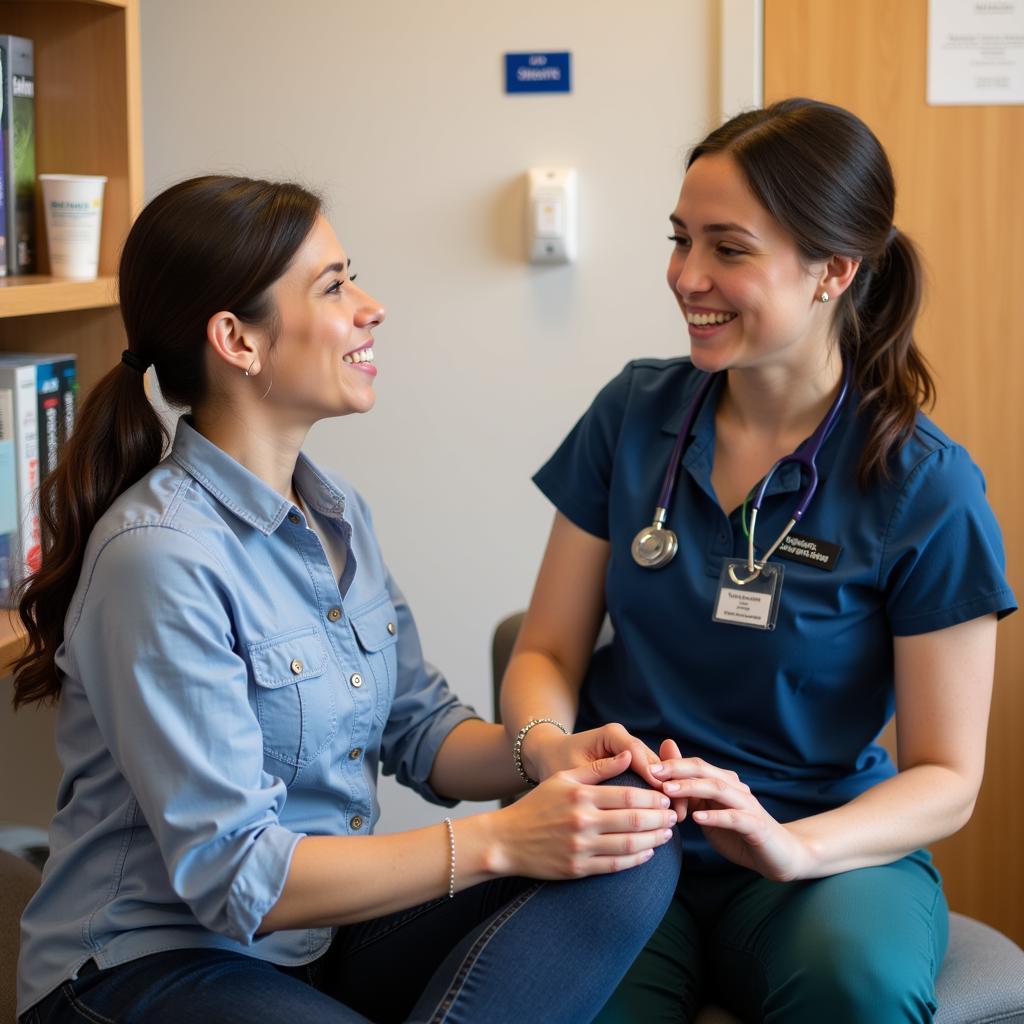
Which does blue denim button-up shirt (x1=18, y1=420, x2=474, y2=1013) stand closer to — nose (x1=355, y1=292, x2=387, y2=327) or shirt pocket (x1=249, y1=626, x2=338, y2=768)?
shirt pocket (x1=249, y1=626, x2=338, y2=768)

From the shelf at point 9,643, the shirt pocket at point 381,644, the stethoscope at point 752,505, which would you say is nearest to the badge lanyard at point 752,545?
the stethoscope at point 752,505

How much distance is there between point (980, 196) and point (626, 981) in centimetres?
164

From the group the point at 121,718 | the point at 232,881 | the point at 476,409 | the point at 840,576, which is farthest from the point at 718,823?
the point at 476,409

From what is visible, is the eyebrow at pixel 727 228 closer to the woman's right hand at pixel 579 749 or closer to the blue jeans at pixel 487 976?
the woman's right hand at pixel 579 749

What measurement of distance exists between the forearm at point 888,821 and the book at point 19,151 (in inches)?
54.5

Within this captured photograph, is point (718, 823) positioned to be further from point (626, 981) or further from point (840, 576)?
point (840, 576)

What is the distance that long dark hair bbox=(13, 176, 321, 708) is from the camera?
54.4 inches

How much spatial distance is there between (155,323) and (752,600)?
741 millimetres

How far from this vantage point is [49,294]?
1836 millimetres

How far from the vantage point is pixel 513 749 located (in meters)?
1.57

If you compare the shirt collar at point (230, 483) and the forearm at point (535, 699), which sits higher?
the shirt collar at point (230, 483)

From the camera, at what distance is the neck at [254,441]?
1.45 m

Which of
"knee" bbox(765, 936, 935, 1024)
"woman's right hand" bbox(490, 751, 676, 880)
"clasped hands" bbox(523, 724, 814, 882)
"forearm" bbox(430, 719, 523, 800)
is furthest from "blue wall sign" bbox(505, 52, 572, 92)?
"knee" bbox(765, 936, 935, 1024)

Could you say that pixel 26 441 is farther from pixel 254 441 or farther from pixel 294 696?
pixel 294 696
